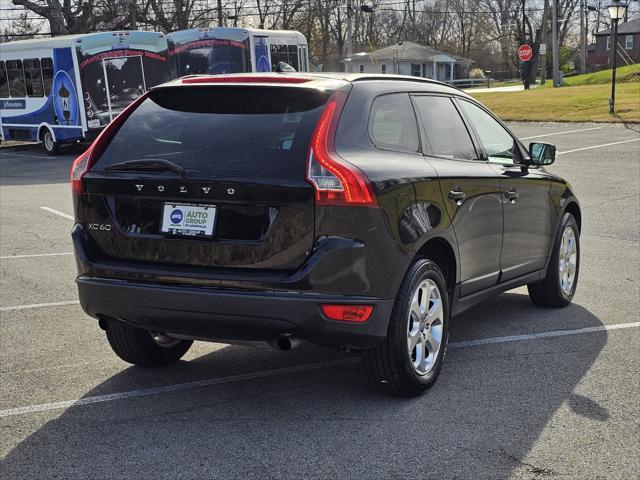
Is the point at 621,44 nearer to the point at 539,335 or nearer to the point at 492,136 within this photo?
the point at 492,136

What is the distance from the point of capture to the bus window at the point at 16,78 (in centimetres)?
2680

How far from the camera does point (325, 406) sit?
488cm

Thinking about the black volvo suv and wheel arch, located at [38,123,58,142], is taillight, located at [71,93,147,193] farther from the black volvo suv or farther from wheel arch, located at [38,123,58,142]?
wheel arch, located at [38,123,58,142]

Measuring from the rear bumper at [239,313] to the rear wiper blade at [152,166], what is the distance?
0.59 m

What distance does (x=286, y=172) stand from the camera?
4.47 m

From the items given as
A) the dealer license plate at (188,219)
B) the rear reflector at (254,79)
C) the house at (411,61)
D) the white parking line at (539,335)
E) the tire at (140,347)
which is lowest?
the house at (411,61)

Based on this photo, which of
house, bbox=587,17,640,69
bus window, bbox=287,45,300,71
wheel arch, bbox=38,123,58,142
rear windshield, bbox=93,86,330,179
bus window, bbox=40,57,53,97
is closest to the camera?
rear windshield, bbox=93,86,330,179

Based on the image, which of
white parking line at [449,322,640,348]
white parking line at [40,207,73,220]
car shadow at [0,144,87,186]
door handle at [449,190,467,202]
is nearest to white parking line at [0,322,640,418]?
white parking line at [449,322,640,348]

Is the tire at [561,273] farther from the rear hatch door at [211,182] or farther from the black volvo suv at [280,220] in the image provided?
the rear hatch door at [211,182]

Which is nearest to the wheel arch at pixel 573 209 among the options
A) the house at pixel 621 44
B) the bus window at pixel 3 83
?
the bus window at pixel 3 83

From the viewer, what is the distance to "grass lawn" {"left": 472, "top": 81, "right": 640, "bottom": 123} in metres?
31.1

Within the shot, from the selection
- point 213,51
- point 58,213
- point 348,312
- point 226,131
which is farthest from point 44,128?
point 348,312

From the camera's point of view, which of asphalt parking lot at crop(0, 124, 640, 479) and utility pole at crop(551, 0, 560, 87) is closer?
asphalt parking lot at crop(0, 124, 640, 479)

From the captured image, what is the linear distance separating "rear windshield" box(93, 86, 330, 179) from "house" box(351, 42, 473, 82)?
85.7 metres
